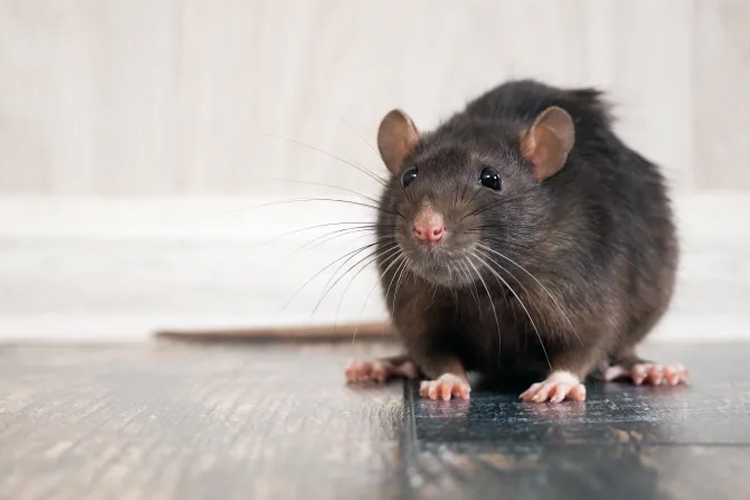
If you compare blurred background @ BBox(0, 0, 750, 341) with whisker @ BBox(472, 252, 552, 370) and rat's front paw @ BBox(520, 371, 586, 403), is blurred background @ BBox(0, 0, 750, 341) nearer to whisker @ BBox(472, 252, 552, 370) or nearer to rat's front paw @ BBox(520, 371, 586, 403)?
whisker @ BBox(472, 252, 552, 370)

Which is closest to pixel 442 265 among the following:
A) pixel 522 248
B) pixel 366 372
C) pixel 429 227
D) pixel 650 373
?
pixel 429 227

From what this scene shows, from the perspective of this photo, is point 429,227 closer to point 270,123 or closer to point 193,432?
point 193,432

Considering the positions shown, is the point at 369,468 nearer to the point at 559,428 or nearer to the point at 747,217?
the point at 559,428

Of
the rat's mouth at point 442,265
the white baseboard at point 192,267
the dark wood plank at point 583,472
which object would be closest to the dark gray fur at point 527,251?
the rat's mouth at point 442,265

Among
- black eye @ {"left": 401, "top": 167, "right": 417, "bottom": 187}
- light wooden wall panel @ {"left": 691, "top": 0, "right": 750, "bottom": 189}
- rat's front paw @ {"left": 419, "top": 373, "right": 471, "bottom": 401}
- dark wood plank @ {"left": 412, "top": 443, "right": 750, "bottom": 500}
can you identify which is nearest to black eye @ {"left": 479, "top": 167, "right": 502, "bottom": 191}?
black eye @ {"left": 401, "top": 167, "right": 417, "bottom": 187}

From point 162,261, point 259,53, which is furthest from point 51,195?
point 259,53

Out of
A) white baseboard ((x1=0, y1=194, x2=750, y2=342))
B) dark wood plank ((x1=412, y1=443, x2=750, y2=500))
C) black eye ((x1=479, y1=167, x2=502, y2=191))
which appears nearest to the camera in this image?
dark wood plank ((x1=412, y1=443, x2=750, y2=500))
